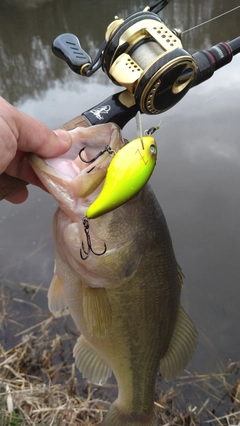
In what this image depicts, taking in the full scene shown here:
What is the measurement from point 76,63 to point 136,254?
2.69 feet

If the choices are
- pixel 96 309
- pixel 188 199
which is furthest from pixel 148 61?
pixel 188 199

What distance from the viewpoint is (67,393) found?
2.81 meters

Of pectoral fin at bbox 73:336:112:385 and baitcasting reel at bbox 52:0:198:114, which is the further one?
pectoral fin at bbox 73:336:112:385

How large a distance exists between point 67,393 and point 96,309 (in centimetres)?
148

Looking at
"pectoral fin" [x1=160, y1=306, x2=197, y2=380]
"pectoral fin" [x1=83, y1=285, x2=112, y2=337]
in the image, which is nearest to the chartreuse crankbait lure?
"pectoral fin" [x1=83, y1=285, x2=112, y2=337]

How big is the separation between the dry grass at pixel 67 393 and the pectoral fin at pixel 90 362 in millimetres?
731

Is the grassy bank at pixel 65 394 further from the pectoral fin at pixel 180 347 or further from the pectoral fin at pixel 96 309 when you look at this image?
the pectoral fin at pixel 96 309

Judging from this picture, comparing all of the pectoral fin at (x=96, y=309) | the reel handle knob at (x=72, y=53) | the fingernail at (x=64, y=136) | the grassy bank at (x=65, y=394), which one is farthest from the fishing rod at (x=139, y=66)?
the grassy bank at (x=65, y=394)

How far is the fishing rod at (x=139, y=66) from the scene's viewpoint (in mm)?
1377

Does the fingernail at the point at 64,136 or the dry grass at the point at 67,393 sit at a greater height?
the fingernail at the point at 64,136

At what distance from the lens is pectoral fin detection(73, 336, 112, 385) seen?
203 cm

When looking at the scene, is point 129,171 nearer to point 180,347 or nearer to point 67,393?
point 180,347

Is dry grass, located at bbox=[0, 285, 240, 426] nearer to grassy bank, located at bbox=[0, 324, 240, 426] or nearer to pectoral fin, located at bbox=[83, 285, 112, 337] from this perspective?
grassy bank, located at bbox=[0, 324, 240, 426]

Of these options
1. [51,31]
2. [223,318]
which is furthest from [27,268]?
[51,31]
